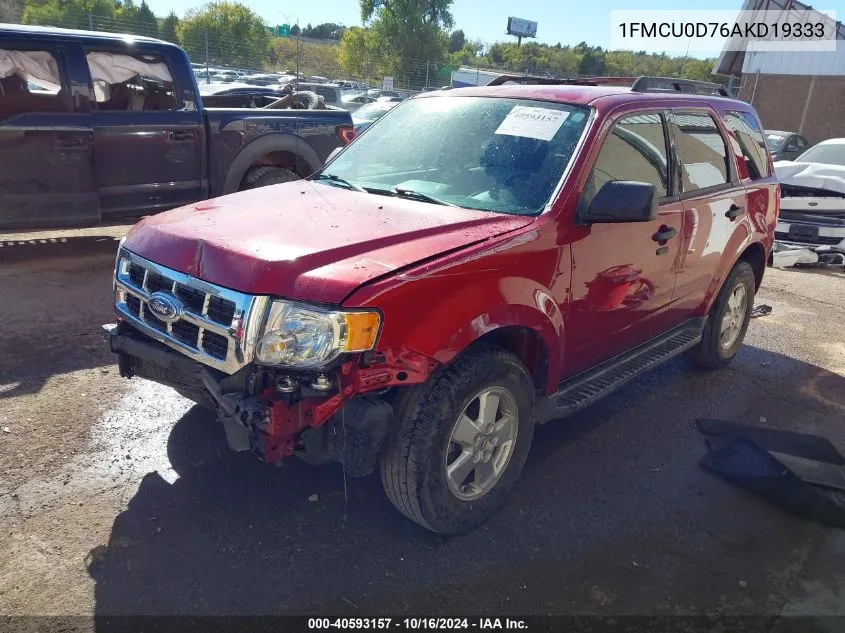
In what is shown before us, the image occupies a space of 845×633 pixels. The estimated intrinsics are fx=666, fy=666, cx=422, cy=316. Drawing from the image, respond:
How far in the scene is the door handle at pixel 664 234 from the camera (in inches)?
145

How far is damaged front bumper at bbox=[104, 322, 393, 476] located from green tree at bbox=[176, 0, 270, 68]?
1063 inches

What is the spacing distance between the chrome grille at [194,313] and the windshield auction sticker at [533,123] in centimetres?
173

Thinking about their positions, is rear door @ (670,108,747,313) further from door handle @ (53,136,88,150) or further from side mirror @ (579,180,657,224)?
door handle @ (53,136,88,150)

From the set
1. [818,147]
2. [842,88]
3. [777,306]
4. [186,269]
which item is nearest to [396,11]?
[842,88]

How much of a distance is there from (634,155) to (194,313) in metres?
2.44

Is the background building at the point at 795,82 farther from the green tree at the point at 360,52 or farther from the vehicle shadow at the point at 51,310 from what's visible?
the green tree at the point at 360,52

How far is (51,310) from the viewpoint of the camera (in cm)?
528

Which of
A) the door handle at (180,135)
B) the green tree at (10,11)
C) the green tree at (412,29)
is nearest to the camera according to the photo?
the door handle at (180,135)

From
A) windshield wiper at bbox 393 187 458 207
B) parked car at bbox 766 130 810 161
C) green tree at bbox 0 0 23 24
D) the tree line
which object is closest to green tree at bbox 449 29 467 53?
the tree line

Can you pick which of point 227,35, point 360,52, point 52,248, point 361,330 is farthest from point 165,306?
point 360,52

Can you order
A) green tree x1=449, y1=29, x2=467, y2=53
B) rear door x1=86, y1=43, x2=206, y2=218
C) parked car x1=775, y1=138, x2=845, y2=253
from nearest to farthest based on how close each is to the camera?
rear door x1=86, y1=43, x2=206, y2=218 → parked car x1=775, y1=138, x2=845, y2=253 → green tree x1=449, y1=29, x2=467, y2=53

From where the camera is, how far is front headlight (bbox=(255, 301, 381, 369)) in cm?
237

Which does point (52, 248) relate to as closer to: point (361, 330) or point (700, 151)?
point (361, 330)

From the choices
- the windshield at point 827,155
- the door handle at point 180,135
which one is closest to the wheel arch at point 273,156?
the door handle at point 180,135
